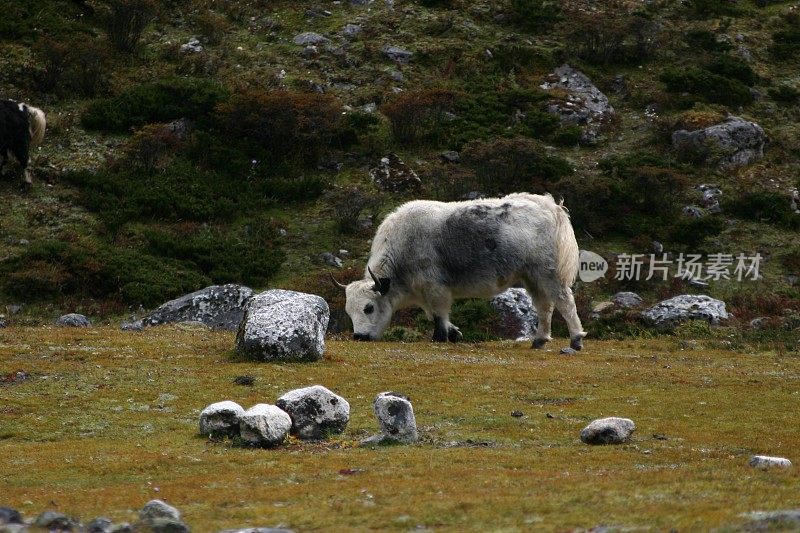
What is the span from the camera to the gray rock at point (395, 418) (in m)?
15.1

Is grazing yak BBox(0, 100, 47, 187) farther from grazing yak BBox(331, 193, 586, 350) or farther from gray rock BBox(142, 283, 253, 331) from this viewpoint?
grazing yak BBox(331, 193, 586, 350)

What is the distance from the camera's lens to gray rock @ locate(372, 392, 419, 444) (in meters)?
15.1

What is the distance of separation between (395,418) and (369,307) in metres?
11.9

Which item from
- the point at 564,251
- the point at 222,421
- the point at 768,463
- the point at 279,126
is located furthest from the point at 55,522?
the point at 279,126

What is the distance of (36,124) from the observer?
133 ft

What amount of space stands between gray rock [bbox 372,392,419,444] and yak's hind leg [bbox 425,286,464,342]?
1171 centimetres

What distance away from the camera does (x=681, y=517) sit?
930 centimetres

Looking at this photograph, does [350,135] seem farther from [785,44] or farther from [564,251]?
[785,44]

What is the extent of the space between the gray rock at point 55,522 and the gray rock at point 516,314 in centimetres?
2421

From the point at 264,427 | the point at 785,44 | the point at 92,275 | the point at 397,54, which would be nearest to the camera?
Result: the point at 264,427

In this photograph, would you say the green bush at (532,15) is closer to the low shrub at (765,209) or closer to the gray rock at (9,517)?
the low shrub at (765,209)

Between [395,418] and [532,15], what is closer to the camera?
[395,418]

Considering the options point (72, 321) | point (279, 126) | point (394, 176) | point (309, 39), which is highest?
point (309, 39)

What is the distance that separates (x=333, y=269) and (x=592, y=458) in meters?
25.7
